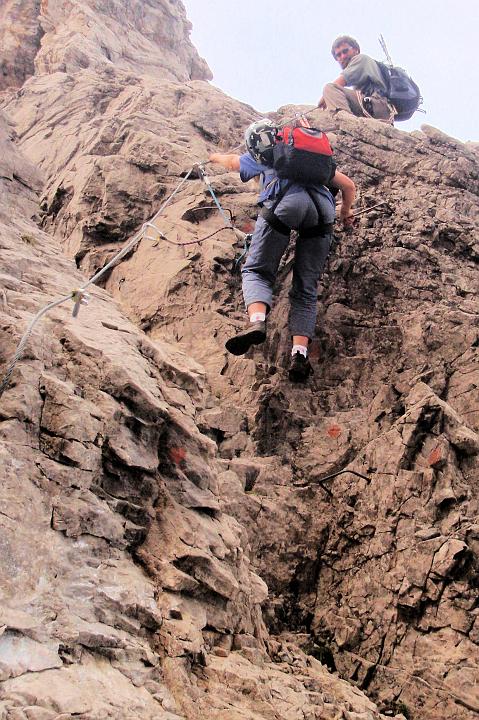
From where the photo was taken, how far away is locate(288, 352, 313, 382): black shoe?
7.92m

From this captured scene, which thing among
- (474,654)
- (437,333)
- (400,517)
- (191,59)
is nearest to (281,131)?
(437,333)

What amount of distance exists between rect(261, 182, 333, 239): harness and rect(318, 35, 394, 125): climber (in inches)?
209

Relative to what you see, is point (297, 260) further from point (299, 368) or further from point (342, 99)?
point (342, 99)

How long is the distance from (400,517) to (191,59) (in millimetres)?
18660

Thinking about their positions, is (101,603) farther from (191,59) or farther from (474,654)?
(191,59)

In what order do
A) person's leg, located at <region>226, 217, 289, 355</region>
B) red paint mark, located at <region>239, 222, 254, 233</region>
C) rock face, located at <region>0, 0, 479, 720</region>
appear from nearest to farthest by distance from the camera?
1. rock face, located at <region>0, 0, 479, 720</region>
2. person's leg, located at <region>226, 217, 289, 355</region>
3. red paint mark, located at <region>239, 222, 254, 233</region>

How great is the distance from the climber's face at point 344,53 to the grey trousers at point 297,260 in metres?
7.23

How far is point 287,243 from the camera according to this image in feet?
27.2

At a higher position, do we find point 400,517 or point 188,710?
point 400,517

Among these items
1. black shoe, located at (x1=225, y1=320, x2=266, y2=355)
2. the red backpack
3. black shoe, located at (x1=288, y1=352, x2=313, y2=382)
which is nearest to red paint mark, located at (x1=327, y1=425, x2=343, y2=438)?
black shoe, located at (x1=288, y1=352, x2=313, y2=382)

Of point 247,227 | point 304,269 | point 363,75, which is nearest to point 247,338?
point 304,269

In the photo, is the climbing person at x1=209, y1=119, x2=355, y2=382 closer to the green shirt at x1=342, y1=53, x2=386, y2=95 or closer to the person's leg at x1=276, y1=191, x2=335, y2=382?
the person's leg at x1=276, y1=191, x2=335, y2=382

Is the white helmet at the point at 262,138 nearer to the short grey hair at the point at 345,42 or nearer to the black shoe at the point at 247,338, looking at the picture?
the black shoe at the point at 247,338

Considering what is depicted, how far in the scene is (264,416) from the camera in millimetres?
7758
